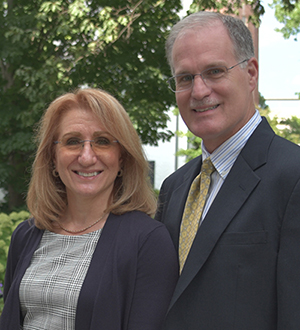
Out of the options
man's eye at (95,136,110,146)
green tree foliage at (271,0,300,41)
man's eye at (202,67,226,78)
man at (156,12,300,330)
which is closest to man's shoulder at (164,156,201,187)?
man at (156,12,300,330)

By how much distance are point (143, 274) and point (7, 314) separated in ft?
2.82

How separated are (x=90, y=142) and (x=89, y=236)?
1.81ft

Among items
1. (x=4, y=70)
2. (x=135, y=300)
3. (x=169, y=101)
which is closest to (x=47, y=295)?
(x=135, y=300)

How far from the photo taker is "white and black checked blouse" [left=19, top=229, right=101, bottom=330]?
244 cm

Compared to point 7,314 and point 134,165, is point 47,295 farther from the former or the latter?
point 134,165

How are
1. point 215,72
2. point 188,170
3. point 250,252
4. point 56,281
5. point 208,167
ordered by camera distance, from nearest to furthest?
point 250,252 < point 215,72 < point 208,167 < point 56,281 < point 188,170

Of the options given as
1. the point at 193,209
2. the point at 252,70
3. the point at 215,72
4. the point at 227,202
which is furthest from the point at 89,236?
the point at 252,70

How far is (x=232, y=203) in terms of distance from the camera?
6.85 ft

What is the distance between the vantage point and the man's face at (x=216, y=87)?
226cm

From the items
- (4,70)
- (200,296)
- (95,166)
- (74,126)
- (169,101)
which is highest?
(4,70)

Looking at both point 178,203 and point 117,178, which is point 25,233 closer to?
point 117,178

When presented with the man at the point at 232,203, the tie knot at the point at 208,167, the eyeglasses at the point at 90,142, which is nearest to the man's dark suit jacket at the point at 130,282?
the man at the point at 232,203

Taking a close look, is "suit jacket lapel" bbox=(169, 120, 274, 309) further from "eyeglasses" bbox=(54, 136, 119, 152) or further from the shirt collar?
"eyeglasses" bbox=(54, 136, 119, 152)

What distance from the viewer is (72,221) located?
2863 mm
